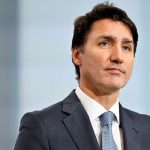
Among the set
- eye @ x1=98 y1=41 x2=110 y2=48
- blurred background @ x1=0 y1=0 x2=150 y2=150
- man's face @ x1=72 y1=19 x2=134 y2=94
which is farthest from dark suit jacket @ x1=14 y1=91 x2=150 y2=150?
blurred background @ x1=0 y1=0 x2=150 y2=150

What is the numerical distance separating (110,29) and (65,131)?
396 mm

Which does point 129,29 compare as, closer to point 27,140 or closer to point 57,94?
point 27,140

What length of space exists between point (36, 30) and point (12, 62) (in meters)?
0.23

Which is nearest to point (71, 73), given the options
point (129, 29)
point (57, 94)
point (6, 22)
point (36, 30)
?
point (57, 94)

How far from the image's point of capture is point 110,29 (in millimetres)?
1435

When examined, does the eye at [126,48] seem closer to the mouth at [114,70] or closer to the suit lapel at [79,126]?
the mouth at [114,70]

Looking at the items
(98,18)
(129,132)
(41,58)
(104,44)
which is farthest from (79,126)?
(41,58)

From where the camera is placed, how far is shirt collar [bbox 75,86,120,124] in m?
1.39

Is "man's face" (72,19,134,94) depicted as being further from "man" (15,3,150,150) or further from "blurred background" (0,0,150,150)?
"blurred background" (0,0,150,150)

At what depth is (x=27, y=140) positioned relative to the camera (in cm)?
126

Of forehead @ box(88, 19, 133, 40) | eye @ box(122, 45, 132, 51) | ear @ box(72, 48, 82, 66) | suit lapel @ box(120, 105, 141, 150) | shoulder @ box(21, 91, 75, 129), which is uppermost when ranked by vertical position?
forehead @ box(88, 19, 133, 40)

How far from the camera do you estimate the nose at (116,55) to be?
136cm

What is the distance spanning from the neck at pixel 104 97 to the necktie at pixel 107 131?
0.11 ft

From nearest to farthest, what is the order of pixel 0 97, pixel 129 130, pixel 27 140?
pixel 27 140 < pixel 129 130 < pixel 0 97
